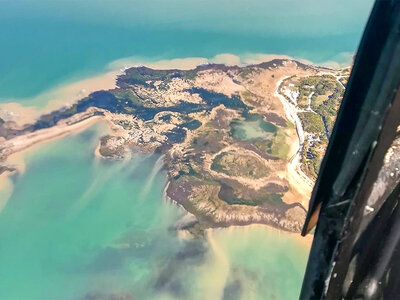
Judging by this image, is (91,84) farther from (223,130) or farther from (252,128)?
(252,128)

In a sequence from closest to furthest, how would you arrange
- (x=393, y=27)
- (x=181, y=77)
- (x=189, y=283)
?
(x=393, y=27), (x=189, y=283), (x=181, y=77)

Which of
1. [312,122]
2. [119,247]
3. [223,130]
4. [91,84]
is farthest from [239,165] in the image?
[91,84]

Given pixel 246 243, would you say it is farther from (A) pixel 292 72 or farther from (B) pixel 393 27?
(B) pixel 393 27

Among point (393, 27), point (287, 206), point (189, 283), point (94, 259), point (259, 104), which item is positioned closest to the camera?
point (393, 27)

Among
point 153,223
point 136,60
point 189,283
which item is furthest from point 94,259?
point 136,60

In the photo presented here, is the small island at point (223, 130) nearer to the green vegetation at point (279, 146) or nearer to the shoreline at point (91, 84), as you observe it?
the green vegetation at point (279, 146)
